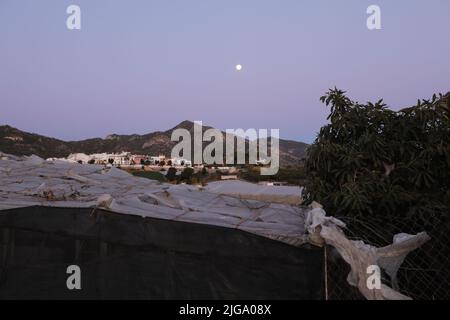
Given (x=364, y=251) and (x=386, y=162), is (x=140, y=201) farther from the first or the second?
(x=386, y=162)

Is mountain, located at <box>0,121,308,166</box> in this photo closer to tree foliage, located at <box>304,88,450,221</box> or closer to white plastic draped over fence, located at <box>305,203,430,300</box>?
tree foliage, located at <box>304,88,450,221</box>

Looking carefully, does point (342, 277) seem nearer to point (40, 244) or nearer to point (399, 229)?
point (399, 229)

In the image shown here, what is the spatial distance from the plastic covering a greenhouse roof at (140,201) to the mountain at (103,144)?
23.8 m

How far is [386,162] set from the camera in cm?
368

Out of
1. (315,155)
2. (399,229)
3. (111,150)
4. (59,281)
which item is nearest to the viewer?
(59,281)

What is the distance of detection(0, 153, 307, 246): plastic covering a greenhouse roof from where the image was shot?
3.24m

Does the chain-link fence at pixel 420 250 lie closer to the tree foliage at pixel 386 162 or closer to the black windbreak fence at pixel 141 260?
the tree foliage at pixel 386 162

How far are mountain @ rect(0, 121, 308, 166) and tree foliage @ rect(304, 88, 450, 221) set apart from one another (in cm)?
2452

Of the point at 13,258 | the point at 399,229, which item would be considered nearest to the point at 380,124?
the point at 399,229

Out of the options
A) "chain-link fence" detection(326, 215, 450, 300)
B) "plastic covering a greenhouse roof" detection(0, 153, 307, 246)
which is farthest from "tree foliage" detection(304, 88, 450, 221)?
"plastic covering a greenhouse roof" detection(0, 153, 307, 246)

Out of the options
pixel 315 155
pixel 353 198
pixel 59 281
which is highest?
pixel 315 155
